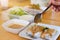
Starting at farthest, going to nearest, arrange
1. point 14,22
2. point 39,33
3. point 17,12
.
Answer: point 17,12 → point 14,22 → point 39,33

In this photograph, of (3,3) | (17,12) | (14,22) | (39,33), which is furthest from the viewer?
(3,3)

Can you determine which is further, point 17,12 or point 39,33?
point 17,12

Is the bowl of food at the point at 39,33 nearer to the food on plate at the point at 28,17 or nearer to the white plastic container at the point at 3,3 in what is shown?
the food on plate at the point at 28,17

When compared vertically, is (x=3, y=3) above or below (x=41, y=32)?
above

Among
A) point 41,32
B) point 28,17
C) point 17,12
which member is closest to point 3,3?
point 17,12

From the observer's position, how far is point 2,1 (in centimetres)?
133

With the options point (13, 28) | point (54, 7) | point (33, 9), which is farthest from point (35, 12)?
point (13, 28)

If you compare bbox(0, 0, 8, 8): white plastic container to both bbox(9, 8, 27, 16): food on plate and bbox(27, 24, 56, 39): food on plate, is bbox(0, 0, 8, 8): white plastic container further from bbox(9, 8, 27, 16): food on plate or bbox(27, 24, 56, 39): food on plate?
bbox(27, 24, 56, 39): food on plate

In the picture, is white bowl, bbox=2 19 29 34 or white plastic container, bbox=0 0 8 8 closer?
white bowl, bbox=2 19 29 34

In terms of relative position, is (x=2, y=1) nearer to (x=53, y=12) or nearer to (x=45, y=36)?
(x=53, y=12)

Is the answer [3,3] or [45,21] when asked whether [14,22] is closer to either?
[45,21]

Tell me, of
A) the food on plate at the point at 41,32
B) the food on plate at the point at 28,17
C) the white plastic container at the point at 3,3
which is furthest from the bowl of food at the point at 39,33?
the white plastic container at the point at 3,3

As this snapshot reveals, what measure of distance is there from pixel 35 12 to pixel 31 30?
354 mm

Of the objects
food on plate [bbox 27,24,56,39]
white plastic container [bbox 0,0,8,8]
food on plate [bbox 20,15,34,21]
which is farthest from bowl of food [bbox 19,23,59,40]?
white plastic container [bbox 0,0,8,8]
